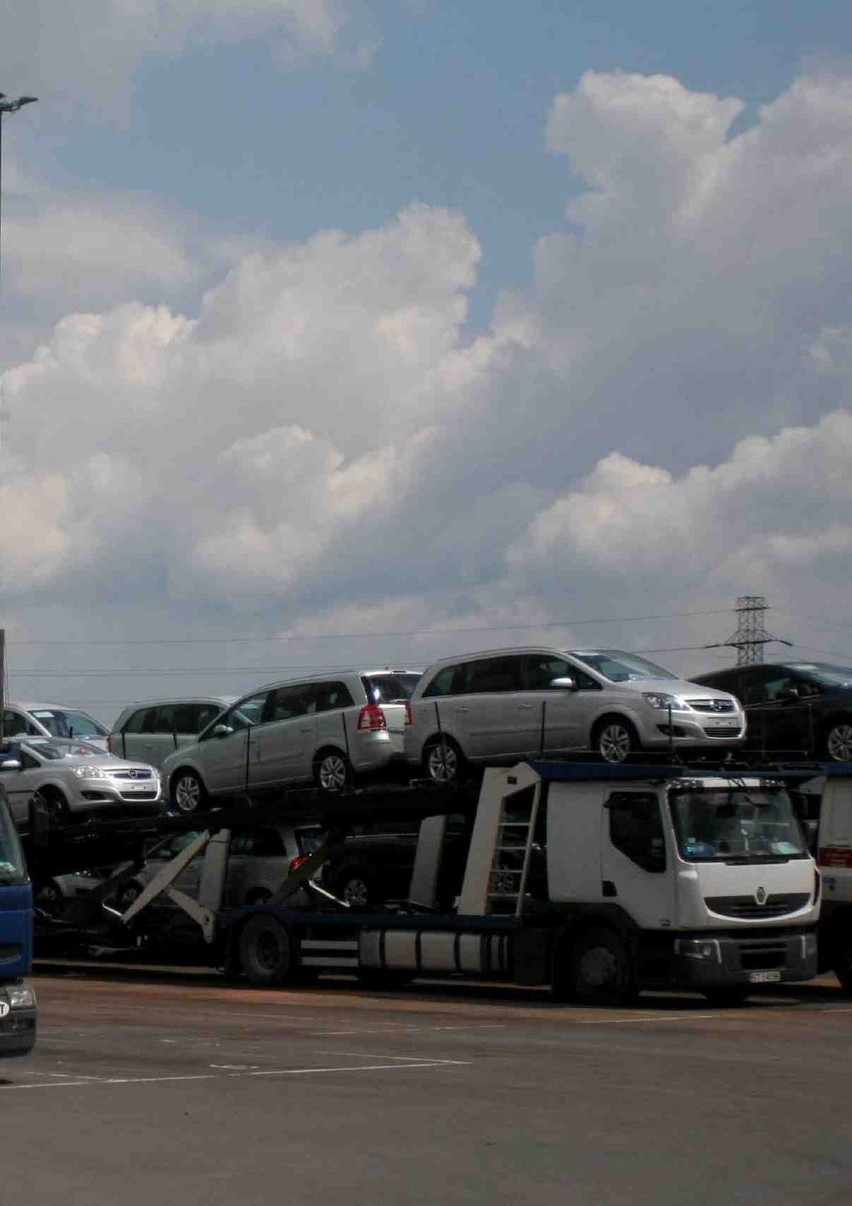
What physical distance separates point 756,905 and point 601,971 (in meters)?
1.74

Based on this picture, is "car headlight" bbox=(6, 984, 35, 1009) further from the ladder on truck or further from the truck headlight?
the ladder on truck

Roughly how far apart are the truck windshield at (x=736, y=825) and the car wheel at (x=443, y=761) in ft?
11.0

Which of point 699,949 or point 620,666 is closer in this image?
point 699,949

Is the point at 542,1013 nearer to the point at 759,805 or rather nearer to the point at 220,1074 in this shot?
the point at 759,805

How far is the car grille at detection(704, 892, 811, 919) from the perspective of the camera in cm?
1991

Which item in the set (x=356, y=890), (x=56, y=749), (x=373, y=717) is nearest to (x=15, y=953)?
(x=373, y=717)

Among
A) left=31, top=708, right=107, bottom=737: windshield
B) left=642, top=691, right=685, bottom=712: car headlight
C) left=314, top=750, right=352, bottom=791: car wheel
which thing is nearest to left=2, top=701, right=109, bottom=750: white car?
left=31, top=708, right=107, bottom=737: windshield

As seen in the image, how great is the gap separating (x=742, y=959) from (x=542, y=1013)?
7.28 feet

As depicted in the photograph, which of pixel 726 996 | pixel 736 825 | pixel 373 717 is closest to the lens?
pixel 736 825

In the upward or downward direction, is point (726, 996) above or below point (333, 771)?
below

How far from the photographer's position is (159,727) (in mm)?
31453

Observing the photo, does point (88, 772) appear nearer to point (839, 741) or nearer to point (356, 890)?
point (356, 890)

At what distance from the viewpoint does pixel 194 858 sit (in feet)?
82.1

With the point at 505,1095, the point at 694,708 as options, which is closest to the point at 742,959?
the point at 694,708
